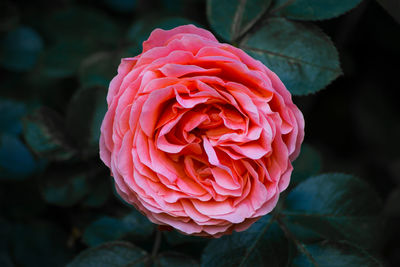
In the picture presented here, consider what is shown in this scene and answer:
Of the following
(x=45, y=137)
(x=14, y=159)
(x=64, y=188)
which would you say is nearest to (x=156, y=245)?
(x=64, y=188)

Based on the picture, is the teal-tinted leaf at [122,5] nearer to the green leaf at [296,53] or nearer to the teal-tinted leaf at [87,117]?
the teal-tinted leaf at [87,117]

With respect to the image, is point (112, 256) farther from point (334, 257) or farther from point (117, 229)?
point (334, 257)

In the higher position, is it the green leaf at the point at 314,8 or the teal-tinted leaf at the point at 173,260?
the green leaf at the point at 314,8

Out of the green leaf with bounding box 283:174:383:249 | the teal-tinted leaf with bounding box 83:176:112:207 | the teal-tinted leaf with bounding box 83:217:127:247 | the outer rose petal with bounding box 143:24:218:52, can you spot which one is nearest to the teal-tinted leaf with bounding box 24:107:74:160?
the teal-tinted leaf with bounding box 83:176:112:207

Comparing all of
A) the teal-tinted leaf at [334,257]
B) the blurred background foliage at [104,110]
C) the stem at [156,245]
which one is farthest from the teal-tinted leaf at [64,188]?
the teal-tinted leaf at [334,257]

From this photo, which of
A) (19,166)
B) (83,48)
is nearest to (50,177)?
(19,166)
